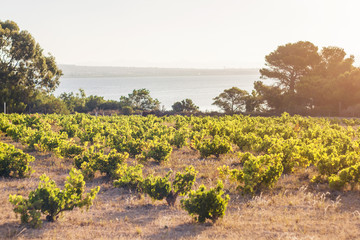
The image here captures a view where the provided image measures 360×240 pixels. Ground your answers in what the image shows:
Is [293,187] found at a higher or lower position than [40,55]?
lower

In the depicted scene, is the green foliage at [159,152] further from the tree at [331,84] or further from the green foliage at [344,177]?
the tree at [331,84]

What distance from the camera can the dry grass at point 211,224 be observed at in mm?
6809

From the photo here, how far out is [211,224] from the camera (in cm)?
747

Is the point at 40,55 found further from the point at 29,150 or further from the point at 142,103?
the point at 29,150

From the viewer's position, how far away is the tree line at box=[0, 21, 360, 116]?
44219 mm

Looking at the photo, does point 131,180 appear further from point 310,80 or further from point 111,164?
point 310,80

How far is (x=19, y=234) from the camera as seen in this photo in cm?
662

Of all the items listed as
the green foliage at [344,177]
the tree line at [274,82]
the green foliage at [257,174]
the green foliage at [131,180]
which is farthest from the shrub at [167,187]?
the tree line at [274,82]

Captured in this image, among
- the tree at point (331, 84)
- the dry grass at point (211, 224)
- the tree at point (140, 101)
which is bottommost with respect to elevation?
the tree at point (140, 101)

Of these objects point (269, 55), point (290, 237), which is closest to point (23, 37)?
point (269, 55)

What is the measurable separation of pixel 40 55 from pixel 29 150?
36228mm

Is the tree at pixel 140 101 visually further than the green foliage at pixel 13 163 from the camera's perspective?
Yes

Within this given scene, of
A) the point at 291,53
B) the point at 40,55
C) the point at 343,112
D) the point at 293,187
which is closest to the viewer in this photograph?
the point at 293,187

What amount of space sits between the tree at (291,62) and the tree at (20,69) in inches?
1273
